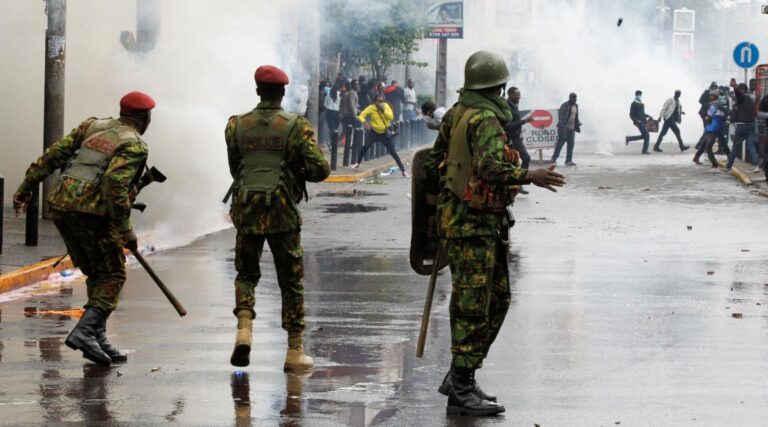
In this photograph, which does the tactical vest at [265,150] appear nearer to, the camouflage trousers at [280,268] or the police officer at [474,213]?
the camouflage trousers at [280,268]

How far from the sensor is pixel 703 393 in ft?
21.9

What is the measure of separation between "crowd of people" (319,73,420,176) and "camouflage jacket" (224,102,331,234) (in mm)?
18109

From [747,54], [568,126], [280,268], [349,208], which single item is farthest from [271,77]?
[747,54]

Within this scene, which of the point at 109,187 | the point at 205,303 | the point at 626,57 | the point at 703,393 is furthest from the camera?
the point at 626,57

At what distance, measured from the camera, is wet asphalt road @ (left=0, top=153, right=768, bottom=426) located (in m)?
6.32

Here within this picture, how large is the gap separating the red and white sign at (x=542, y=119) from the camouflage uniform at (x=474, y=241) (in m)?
23.7

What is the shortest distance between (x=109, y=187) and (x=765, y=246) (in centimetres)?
839

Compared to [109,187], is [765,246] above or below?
below

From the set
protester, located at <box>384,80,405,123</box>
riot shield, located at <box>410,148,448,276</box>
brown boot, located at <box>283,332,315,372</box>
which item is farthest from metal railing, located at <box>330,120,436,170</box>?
riot shield, located at <box>410,148,448,276</box>

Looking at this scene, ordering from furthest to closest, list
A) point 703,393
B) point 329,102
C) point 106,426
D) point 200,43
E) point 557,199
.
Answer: point 329,102
point 557,199
point 200,43
point 703,393
point 106,426

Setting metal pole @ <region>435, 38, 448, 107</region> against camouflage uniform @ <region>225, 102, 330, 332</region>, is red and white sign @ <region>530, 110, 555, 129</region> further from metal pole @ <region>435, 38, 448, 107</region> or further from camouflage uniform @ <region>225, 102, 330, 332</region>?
camouflage uniform @ <region>225, 102, 330, 332</region>

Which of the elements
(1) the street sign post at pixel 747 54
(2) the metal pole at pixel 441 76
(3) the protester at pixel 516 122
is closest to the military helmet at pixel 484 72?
(3) the protester at pixel 516 122

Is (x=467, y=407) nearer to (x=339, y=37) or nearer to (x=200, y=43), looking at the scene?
(x=200, y=43)

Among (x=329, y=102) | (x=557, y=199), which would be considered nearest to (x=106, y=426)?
(x=557, y=199)
